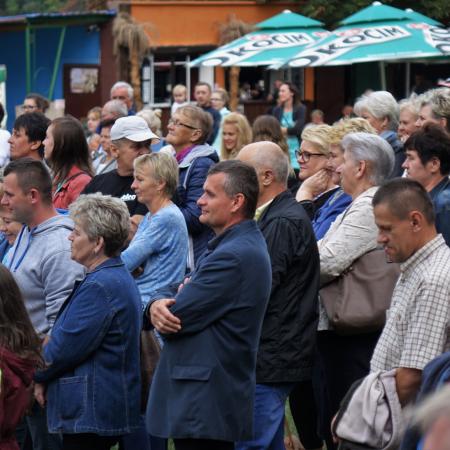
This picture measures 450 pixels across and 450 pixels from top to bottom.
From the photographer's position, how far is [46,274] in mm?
5758

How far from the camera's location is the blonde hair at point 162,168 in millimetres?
6508

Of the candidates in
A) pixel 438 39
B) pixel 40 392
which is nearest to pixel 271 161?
pixel 40 392

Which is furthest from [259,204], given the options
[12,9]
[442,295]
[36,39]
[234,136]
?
[12,9]

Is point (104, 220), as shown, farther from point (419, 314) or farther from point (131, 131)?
point (131, 131)

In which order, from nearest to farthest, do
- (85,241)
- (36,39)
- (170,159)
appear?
(85,241) < (170,159) < (36,39)

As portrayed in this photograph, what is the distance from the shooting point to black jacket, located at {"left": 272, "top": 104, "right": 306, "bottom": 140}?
1329 cm

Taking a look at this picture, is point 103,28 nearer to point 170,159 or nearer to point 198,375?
point 170,159

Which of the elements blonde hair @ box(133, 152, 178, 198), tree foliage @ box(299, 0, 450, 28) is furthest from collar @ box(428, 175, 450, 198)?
tree foliage @ box(299, 0, 450, 28)

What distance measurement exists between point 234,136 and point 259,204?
145 inches

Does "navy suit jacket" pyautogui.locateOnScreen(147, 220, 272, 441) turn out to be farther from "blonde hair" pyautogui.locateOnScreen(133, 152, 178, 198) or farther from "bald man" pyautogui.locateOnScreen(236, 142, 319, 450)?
"blonde hair" pyautogui.locateOnScreen(133, 152, 178, 198)

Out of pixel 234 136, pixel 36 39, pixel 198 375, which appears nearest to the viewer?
pixel 198 375

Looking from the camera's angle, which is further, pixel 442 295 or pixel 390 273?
pixel 390 273

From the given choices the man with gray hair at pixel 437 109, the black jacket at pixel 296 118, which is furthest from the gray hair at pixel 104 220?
the black jacket at pixel 296 118

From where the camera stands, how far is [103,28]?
25.3 metres
